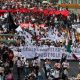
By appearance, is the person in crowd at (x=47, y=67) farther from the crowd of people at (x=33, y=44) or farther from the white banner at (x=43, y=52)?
the white banner at (x=43, y=52)

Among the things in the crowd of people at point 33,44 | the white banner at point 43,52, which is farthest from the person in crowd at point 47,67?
the white banner at point 43,52

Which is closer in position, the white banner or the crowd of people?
the crowd of people

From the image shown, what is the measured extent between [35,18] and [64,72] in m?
18.4

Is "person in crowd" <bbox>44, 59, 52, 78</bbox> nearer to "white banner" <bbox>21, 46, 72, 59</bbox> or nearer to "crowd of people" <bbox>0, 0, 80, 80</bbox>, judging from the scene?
"crowd of people" <bbox>0, 0, 80, 80</bbox>

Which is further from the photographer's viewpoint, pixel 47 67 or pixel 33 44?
pixel 33 44

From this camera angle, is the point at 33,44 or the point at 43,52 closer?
the point at 43,52

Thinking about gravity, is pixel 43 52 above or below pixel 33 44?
below

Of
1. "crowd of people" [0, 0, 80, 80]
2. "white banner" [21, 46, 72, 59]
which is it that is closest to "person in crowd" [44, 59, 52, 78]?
"crowd of people" [0, 0, 80, 80]

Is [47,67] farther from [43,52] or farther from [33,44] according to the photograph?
[33,44]

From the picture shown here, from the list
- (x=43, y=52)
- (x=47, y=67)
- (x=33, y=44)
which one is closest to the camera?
(x=47, y=67)

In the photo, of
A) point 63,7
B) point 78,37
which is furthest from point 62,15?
point 78,37

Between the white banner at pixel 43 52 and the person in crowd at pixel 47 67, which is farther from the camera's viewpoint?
the white banner at pixel 43 52

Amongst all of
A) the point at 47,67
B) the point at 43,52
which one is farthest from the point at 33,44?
the point at 47,67

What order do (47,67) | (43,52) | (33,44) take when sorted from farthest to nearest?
(33,44) → (43,52) → (47,67)
